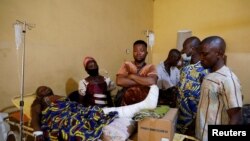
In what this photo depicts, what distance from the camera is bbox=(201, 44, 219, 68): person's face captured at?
1.53m

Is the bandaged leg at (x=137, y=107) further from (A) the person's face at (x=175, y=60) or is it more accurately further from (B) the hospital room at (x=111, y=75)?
(A) the person's face at (x=175, y=60)

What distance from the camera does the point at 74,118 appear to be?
6.07 ft

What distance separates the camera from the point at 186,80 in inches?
86.0

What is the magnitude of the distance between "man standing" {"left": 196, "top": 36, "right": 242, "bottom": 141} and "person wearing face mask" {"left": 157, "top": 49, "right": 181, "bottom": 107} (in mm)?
1497

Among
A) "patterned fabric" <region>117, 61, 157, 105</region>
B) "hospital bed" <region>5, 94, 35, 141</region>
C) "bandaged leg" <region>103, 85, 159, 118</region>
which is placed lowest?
"hospital bed" <region>5, 94, 35, 141</region>

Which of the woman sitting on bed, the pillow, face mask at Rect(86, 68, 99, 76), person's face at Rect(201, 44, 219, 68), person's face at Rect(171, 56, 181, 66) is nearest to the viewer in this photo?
person's face at Rect(201, 44, 219, 68)

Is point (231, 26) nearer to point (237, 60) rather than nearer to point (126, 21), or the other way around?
point (237, 60)

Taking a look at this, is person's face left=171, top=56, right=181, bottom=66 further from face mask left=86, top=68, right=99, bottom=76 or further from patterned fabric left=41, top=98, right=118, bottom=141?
patterned fabric left=41, top=98, right=118, bottom=141

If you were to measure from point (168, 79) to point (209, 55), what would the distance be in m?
1.69

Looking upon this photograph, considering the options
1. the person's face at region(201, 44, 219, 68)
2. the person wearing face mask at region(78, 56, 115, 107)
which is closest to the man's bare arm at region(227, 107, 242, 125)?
the person's face at region(201, 44, 219, 68)

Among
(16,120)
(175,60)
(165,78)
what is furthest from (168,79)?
(16,120)

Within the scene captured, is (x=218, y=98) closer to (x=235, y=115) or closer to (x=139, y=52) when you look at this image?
(x=235, y=115)

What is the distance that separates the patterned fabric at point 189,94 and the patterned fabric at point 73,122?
0.78 meters

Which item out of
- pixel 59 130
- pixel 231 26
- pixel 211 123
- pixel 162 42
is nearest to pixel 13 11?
pixel 59 130
